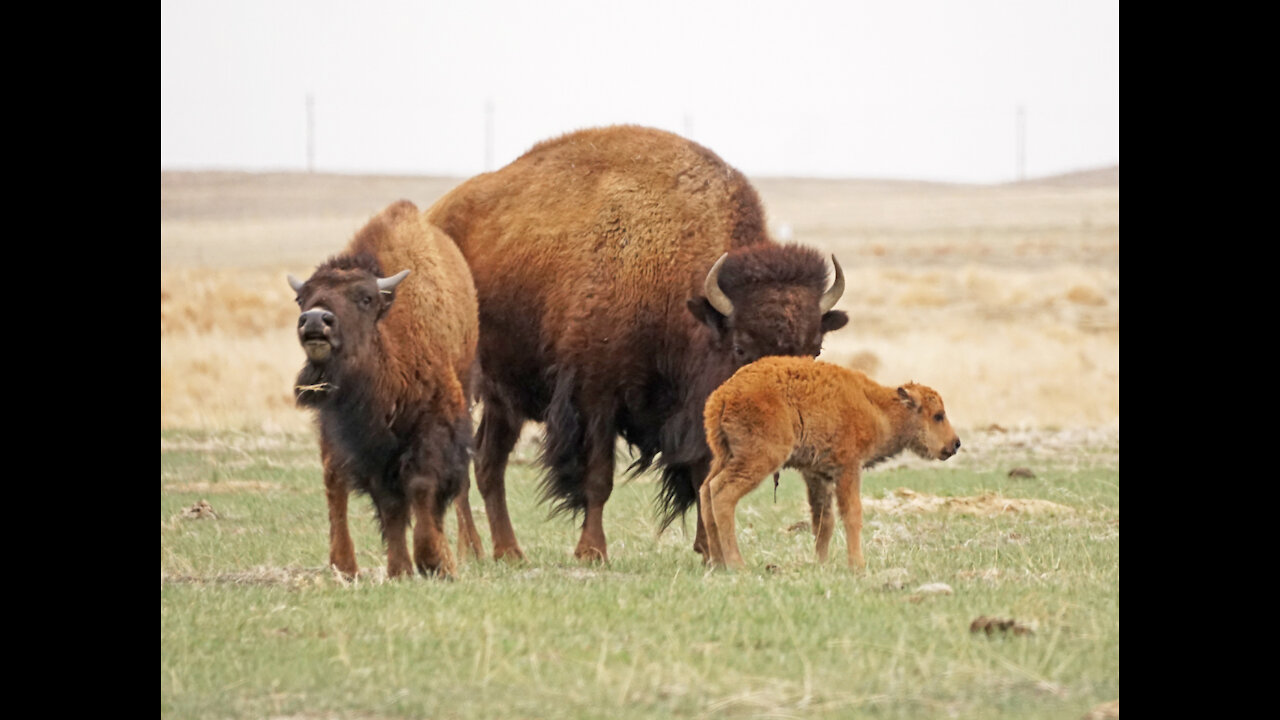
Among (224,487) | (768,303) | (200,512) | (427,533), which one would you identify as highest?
(768,303)

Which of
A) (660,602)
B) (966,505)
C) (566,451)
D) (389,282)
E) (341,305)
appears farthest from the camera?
(966,505)

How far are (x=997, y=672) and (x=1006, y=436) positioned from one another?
14.5 metres

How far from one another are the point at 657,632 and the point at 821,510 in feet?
8.80

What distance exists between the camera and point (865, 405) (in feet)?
31.1

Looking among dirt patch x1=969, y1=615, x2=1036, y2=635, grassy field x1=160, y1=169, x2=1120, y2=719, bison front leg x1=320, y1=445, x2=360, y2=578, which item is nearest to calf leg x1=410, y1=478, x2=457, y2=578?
grassy field x1=160, y1=169, x2=1120, y2=719

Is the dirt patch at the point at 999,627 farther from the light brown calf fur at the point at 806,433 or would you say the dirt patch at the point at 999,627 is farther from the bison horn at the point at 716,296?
the bison horn at the point at 716,296

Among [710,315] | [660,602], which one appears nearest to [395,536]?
[660,602]

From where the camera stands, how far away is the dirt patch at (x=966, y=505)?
12672 millimetres

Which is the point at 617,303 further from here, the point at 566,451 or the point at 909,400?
the point at 909,400

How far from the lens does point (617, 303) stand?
11.0m

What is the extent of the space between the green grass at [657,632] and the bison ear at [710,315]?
4.79ft
